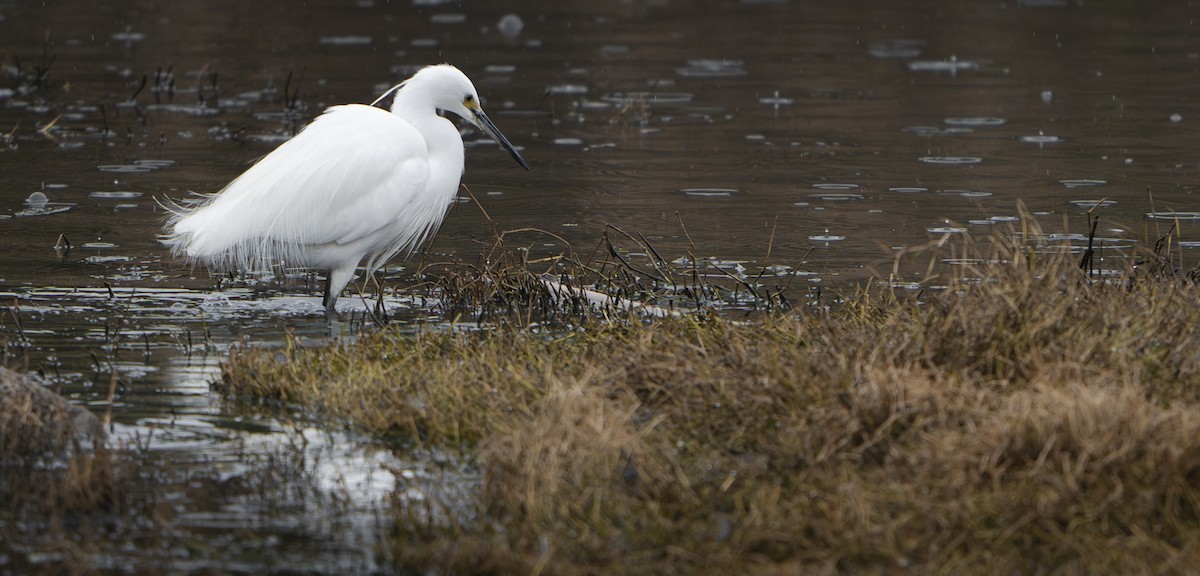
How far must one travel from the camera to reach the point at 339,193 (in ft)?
26.1

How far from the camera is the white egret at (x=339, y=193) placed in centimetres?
792

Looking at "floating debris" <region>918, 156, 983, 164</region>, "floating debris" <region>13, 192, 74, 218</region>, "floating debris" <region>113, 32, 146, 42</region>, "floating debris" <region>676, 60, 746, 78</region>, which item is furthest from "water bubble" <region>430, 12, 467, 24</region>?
"floating debris" <region>13, 192, 74, 218</region>

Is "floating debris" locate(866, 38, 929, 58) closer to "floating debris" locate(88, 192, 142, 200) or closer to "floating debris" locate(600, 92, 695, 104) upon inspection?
"floating debris" locate(600, 92, 695, 104)

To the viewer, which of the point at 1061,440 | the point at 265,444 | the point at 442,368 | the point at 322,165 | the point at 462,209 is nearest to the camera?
the point at 1061,440

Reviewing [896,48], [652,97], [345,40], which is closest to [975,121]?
[652,97]

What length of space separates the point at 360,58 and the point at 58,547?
50.0 feet

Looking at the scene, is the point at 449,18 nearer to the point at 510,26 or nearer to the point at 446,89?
the point at 510,26

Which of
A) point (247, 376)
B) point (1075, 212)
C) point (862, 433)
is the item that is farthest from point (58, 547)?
point (1075, 212)

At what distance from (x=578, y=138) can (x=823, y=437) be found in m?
9.36

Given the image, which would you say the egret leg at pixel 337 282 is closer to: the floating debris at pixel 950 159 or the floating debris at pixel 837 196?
the floating debris at pixel 837 196

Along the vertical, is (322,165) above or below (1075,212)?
above

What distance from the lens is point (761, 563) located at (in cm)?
446

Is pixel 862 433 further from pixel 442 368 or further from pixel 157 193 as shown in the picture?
pixel 157 193

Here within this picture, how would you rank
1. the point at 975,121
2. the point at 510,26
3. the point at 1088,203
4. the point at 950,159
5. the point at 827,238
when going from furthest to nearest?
the point at 510,26, the point at 975,121, the point at 950,159, the point at 1088,203, the point at 827,238
